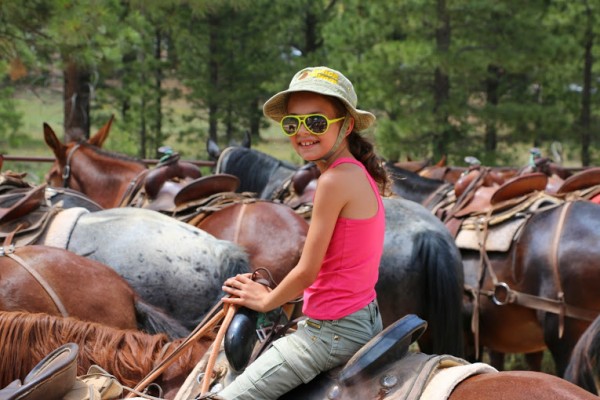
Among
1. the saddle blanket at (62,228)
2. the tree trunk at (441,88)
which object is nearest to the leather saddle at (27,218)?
the saddle blanket at (62,228)

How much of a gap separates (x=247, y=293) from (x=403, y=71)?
40.6 ft

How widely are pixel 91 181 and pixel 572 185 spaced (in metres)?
3.96

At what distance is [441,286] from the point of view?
451 cm

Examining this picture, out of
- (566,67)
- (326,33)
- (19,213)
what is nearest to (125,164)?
(19,213)

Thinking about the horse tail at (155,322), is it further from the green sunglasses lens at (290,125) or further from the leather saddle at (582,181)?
the leather saddle at (582,181)

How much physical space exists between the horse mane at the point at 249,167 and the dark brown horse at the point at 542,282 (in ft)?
7.44

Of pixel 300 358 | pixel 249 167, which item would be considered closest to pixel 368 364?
pixel 300 358

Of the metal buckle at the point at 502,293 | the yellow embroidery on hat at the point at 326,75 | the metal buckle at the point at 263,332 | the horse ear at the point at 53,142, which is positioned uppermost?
the yellow embroidery on hat at the point at 326,75

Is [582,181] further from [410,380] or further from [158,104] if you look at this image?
[158,104]

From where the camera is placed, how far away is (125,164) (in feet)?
21.1

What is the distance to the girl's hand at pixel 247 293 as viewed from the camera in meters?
2.17

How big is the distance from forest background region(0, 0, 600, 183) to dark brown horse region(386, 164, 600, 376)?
20.6 feet

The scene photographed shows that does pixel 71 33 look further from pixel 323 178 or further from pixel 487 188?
pixel 323 178

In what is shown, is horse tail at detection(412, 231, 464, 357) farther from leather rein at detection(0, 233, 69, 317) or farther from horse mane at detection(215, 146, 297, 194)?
horse mane at detection(215, 146, 297, 194)
